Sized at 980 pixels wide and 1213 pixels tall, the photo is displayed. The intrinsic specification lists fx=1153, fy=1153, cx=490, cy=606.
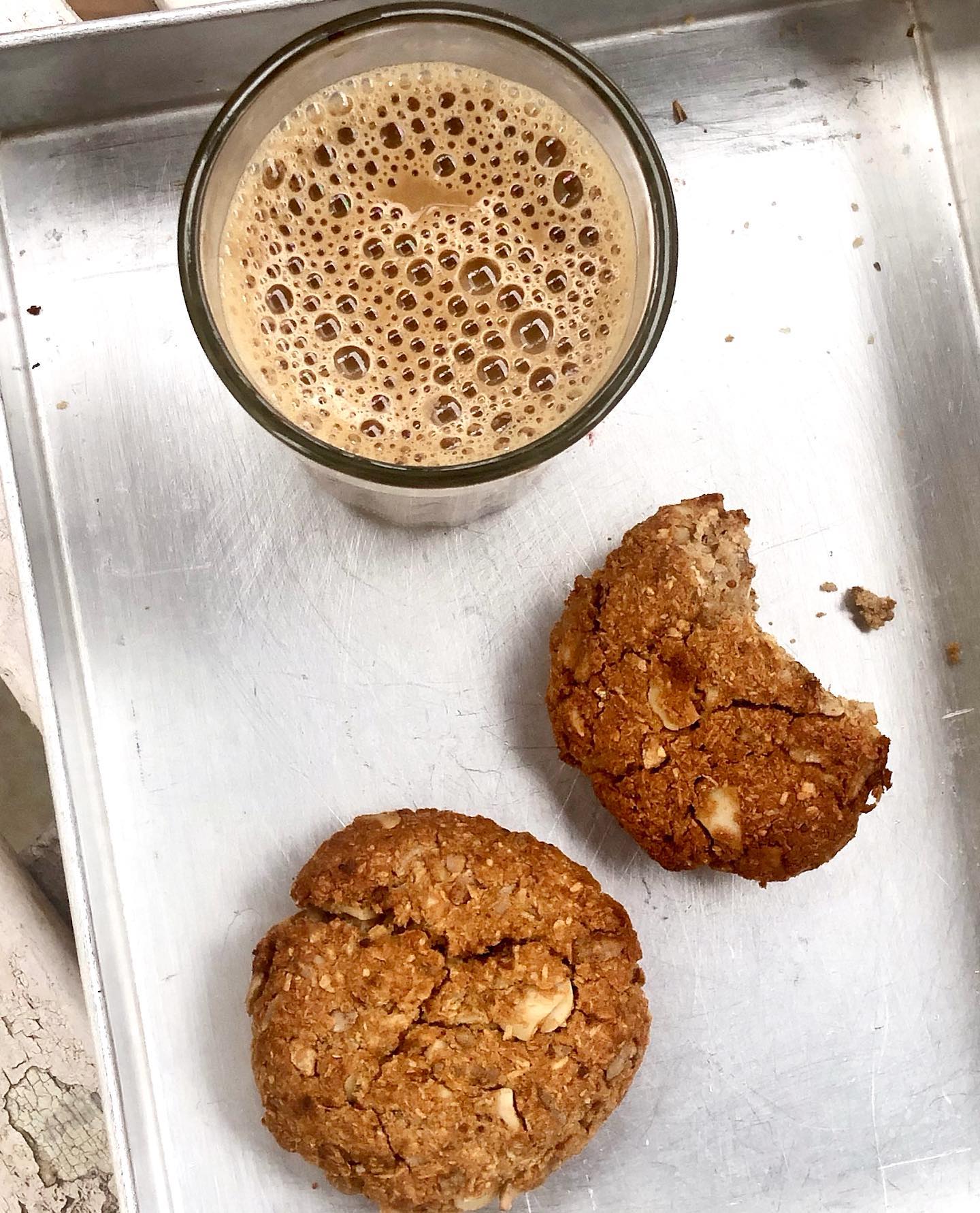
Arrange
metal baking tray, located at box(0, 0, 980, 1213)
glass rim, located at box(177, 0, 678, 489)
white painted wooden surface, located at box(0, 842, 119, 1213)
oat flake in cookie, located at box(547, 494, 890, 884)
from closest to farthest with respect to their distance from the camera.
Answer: glass rim, located at box(177, 0, 678, 489), oat flake in cookie, located at box(547, 494, 890, 884), metal baking tray, located at box(0, 0, 980, 1213), white painted wooden surface, located at box(0, 842, 119, 1213)

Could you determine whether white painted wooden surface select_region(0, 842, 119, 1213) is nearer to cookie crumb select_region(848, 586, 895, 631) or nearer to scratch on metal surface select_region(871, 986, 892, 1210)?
scratch on metal surface select_region(871, 986, 892, 1210)

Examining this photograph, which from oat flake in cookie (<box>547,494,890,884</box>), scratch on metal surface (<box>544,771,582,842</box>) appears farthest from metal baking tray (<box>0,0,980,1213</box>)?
oat flake in cookie (<box>547,494,890,884</box>)

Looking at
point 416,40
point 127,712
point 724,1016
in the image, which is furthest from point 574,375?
point 724,1016

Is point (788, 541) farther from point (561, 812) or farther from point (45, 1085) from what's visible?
point (45, 1085)

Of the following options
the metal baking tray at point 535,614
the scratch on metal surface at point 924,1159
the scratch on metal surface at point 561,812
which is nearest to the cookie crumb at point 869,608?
the metal baking tray at point 535,614

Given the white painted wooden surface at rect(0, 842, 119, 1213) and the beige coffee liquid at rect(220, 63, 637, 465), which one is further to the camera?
the white painted wooden surface at rect(0, 842, 119, 1213)

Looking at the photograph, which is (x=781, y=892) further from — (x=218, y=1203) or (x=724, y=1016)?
(x=218, y=1203)

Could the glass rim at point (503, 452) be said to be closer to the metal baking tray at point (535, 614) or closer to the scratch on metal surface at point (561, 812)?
the metal baking tray at point (535, 614)

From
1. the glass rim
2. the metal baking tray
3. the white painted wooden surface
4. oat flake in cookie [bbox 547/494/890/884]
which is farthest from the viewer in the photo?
the white painted wooden surface
